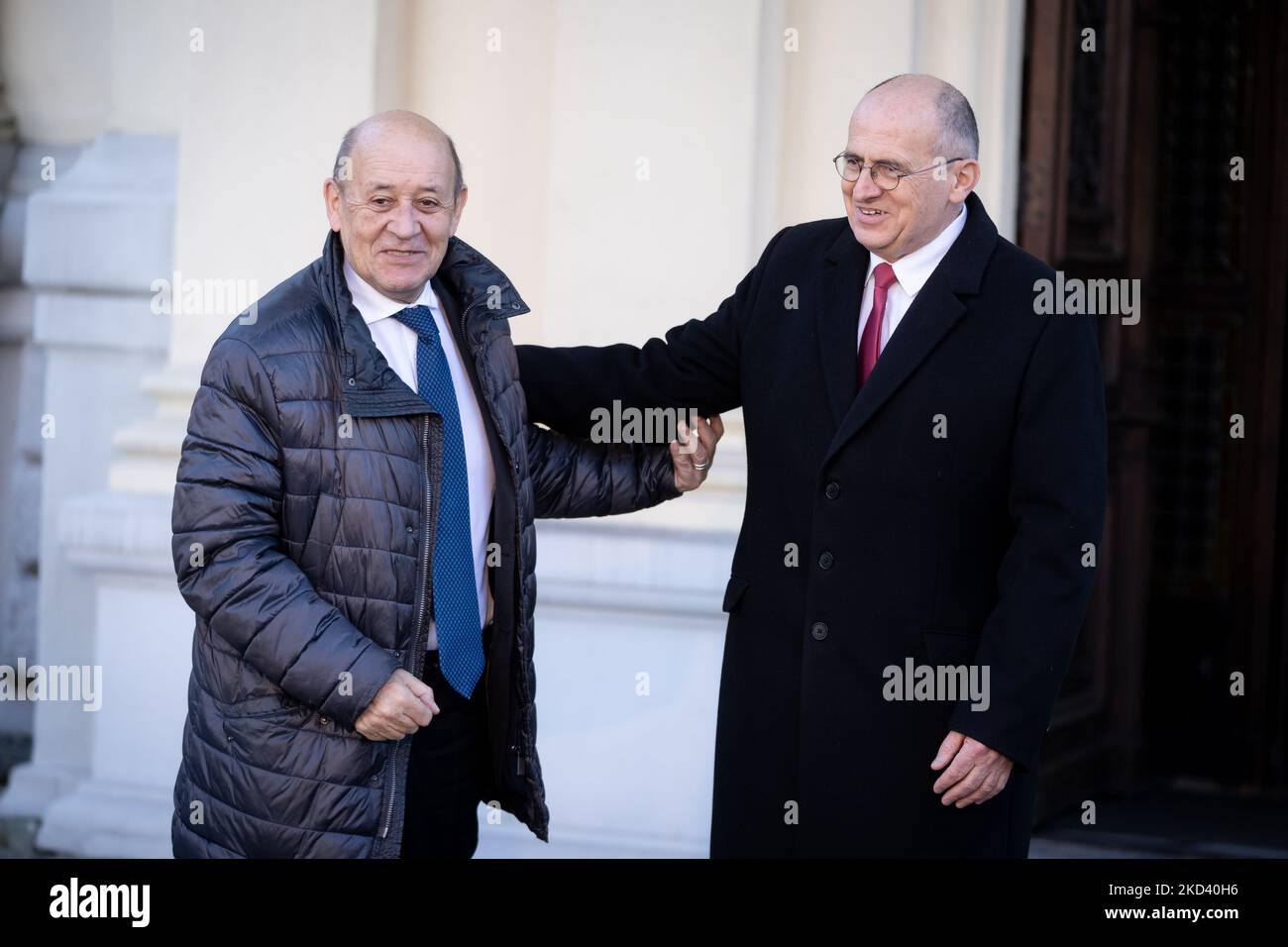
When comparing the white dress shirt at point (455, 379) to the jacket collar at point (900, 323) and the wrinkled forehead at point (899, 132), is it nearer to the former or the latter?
the jacket collar at point (900, 323)

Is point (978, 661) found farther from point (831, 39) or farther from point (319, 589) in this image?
point (831, 39)

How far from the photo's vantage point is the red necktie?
3.04 m

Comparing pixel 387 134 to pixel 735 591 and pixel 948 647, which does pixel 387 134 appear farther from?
pixel 948 647

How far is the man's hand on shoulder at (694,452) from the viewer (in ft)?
11.1

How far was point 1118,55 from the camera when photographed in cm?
552

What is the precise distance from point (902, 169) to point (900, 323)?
275 mm

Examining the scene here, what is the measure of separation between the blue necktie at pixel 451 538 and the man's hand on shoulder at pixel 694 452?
59 centimetres

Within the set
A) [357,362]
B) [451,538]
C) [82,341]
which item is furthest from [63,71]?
[451,538]

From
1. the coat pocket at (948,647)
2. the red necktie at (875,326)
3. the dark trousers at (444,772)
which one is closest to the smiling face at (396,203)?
the dark trousers at (444,772)

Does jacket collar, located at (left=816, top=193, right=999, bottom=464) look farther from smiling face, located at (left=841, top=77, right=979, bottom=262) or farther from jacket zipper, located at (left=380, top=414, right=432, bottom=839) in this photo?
jacket zipper, located at (left=380, top=414, right=432, bottom=839)

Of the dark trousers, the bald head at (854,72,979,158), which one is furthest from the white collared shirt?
the dark trousers

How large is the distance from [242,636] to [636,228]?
2.37 metres

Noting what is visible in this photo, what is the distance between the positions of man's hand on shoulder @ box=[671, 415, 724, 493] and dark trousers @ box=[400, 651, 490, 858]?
0.66 meters
